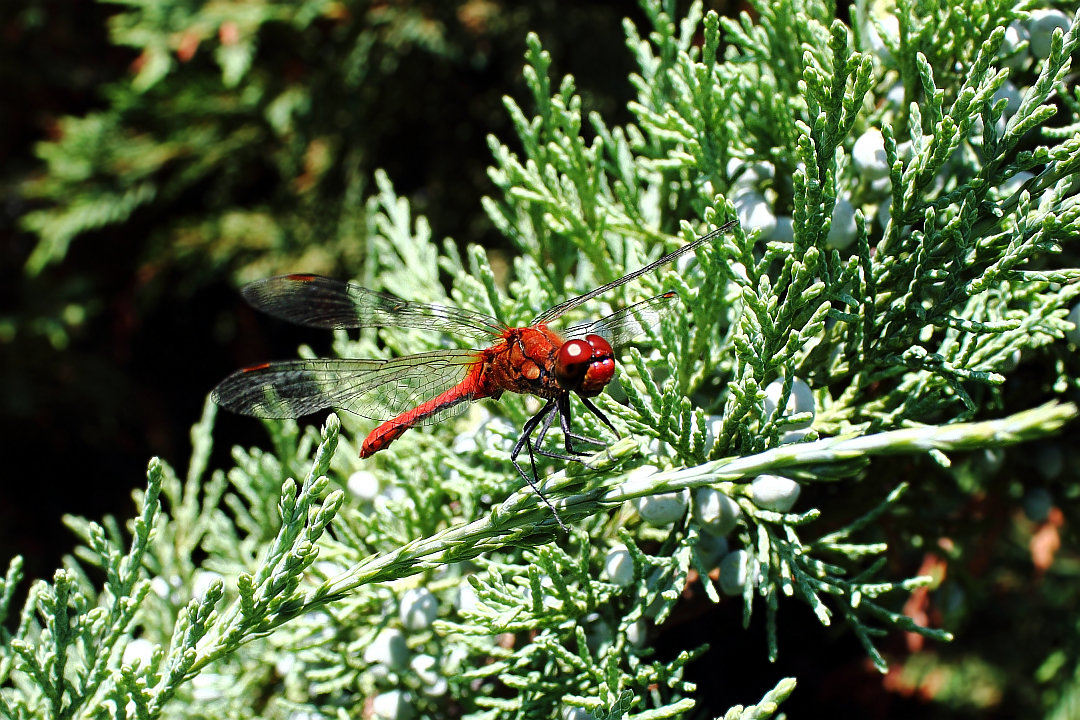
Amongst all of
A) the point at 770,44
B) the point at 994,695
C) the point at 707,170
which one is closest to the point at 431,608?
the point at 707,170

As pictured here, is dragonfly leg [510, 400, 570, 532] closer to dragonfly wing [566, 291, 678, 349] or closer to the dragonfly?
the dragonfly

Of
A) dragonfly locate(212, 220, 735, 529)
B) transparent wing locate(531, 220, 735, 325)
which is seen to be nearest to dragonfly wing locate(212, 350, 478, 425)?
dragonfly locate(212, 220, 735, 529)

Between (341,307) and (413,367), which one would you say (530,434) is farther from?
(341,307)

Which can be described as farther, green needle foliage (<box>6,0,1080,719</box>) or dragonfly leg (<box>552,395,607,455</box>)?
dragonfly leg (<box>552,395,607,455</box>)

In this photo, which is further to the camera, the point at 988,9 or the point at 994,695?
the point at 994,695

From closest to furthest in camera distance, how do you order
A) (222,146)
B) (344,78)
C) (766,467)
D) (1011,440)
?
(1011,440) < (766,467) < (344,78) < (222,146)

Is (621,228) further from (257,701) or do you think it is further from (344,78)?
(344,78)

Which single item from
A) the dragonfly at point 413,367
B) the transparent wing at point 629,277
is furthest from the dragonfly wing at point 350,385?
the transparent wing at point 629,277
